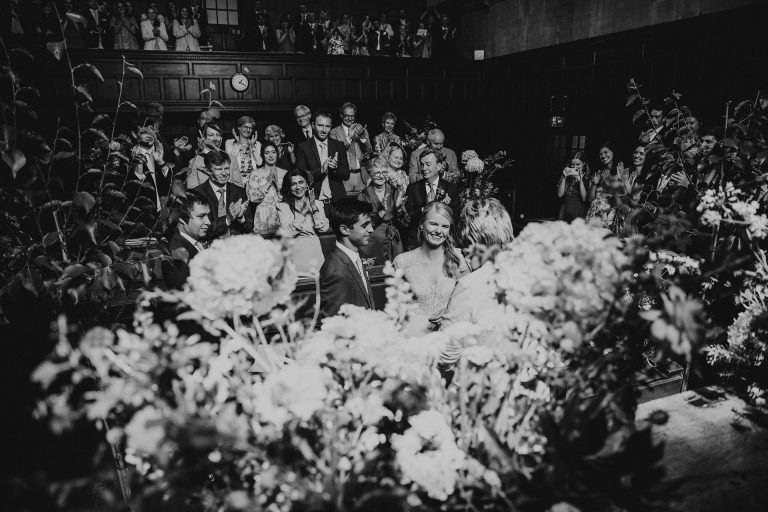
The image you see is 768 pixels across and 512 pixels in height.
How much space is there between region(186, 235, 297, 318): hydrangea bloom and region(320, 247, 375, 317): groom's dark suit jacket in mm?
1616

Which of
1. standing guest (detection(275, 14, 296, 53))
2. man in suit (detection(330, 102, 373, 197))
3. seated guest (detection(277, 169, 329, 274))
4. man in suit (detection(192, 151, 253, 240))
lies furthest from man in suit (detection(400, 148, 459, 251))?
standing guest (detection(275, 14, 296, 53))

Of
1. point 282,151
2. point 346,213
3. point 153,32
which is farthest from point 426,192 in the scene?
point 153,32

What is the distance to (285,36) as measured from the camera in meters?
9.41

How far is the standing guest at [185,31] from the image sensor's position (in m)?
8.73

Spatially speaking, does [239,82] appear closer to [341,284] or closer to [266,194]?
[266,194]

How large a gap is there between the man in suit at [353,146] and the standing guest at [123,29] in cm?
390

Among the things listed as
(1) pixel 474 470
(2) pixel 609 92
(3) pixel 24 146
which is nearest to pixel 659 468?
(1) pixel 474 470

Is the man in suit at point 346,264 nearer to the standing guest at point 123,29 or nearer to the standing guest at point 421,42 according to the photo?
the standing guest at point 123,29

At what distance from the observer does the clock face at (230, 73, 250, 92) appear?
860cm

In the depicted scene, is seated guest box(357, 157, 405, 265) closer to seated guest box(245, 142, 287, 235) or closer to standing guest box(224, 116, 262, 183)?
seated guest box(245, 142, 287, 235)

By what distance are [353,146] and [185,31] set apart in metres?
4.03

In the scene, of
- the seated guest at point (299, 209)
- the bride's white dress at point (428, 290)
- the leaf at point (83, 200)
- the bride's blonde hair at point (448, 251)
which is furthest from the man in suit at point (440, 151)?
the leaf at point (83, 200)

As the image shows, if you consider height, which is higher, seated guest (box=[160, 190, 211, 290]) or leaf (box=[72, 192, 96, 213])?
leaf (box=[72, 192, 96, 213])

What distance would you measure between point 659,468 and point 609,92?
7.71 metres
